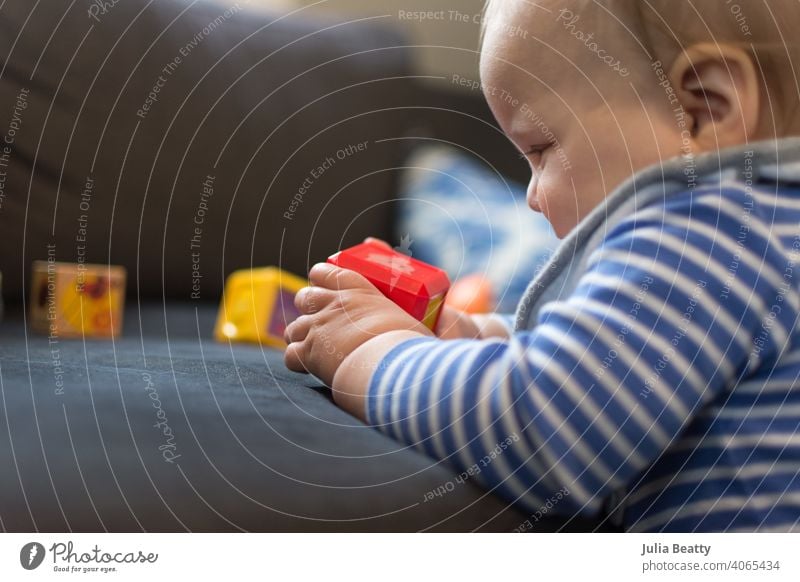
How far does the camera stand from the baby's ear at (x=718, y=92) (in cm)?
44

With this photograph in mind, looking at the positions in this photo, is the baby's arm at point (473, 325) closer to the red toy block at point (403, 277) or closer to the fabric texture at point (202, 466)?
the red toy block at point (403, 277)

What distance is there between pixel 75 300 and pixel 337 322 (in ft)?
0.65

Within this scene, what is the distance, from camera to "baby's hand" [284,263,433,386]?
0.44 metres

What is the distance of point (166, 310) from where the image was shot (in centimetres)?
62

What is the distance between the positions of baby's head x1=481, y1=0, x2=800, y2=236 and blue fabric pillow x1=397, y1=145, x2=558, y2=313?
15cm

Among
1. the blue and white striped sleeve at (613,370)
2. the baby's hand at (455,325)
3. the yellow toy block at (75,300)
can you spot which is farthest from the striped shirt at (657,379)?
the yellow toy block at (75,300)

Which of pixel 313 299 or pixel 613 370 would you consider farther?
pixel 313 299

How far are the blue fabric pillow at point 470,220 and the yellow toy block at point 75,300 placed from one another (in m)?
0.21

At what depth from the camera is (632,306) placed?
380 millimetres

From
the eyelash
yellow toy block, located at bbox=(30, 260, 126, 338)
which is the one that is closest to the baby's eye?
the eyelash

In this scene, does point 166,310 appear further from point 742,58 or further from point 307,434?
point 742,58

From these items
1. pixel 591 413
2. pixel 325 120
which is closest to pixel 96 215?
pixel 325 120

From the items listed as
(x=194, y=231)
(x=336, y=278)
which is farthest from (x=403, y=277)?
(x=194, y=231)

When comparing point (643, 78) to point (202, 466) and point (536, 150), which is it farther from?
point (202, 466)
